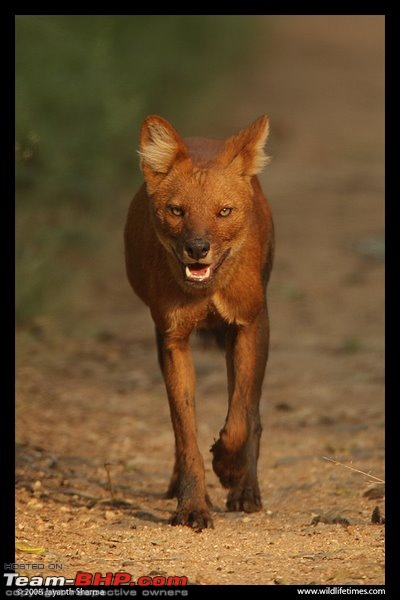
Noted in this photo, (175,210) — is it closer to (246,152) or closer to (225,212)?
(225,212)

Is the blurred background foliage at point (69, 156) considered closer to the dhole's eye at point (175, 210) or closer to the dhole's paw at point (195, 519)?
the dhole's eye at point (175, 210)

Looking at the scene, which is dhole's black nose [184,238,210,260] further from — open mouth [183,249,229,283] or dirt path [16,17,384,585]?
dirt path [16,17,384,585]

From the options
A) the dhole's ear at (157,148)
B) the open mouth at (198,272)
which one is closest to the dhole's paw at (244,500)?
the open mouth at (198,272)

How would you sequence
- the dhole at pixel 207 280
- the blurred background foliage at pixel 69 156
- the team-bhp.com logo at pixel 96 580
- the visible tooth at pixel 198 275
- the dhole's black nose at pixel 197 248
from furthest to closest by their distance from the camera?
the blurred background foliage at pixel 69 156 < the dhole at pixel 207 280 < the visible tooth at pixel 198 275 < the dhole's black nose at pixel 197 248 < the team-bhp.com logo at pixel 96 580

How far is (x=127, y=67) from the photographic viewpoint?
16.7 metres

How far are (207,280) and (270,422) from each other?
311 centimetres

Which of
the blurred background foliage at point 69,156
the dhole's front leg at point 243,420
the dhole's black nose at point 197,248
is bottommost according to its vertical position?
the dhole's front leg at point 243,420

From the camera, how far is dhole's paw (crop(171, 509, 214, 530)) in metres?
6.36

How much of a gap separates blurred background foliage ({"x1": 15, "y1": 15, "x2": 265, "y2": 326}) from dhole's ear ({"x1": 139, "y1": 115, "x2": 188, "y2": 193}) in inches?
147

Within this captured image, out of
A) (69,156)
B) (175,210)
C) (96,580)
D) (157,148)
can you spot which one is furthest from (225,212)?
(69,156)

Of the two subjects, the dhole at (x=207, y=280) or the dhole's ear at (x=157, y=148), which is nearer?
the dhole at (x=207, y=280)

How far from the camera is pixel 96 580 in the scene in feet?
17.6

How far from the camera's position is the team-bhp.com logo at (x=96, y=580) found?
5320 mm

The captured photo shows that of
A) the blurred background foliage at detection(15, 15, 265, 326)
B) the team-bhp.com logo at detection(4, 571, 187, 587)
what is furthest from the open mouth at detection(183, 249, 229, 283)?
the blurred background foliage at detection(15, 15, 265, 326)
